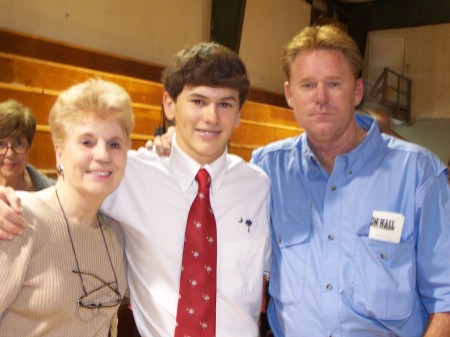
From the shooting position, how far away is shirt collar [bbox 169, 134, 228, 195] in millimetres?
1556

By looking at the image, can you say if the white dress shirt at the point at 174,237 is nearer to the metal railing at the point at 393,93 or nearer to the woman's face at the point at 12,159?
the woman's face at the point at 12,159

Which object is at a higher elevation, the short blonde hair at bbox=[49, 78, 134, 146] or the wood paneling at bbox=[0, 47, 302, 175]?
the wood paneling at bbox=[0, 47, 302, 175]

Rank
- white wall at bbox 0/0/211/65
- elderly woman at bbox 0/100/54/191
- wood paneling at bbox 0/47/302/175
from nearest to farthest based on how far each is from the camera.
→ elderly woman at bbox 0/100/54/191, wood paneling at bbox 0/47/302/175, white wall at bbox 0/0/211/65

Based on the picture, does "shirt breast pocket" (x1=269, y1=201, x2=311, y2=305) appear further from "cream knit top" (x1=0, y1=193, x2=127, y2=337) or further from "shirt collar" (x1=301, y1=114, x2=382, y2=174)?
"cream knit top" (x1=0, y1=193, x2=127, y2=337)

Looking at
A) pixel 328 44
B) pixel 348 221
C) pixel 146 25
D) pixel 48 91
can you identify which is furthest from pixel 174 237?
pixel 146 25

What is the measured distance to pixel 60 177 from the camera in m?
1.37

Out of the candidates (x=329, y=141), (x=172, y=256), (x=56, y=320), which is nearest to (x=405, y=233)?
(x=329, y=141)

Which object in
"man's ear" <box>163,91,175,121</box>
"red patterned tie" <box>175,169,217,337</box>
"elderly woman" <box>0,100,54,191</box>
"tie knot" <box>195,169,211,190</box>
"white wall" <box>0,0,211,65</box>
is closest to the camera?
"red patterned tie" <box>175,169,217,337</box>

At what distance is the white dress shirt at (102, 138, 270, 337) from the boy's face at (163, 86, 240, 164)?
0.05m

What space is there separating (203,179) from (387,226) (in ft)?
2.05

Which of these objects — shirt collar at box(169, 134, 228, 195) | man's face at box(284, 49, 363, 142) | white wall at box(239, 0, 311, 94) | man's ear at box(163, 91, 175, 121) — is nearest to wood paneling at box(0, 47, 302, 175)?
white wall at box(239, 0, 311, 94)

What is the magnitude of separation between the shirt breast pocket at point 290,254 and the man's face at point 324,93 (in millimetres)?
279

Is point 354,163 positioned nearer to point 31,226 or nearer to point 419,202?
point 419,202

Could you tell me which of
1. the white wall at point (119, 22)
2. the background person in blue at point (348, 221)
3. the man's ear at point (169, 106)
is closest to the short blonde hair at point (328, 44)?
the background person in blue at point (348, 221)
